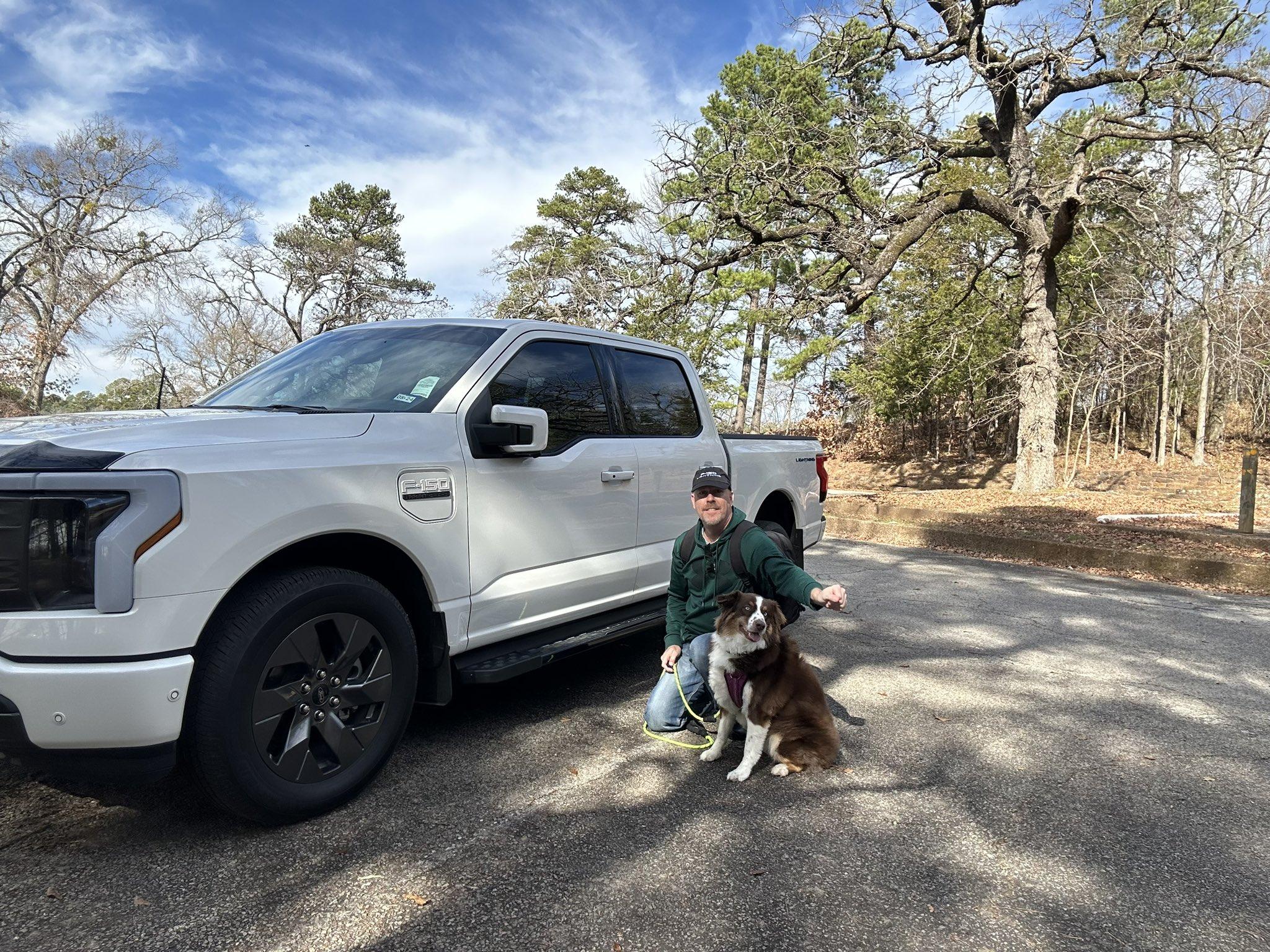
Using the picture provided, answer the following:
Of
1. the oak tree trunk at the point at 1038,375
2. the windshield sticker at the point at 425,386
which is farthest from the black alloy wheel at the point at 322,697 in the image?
the oak tree trunk at the point at 1038,375

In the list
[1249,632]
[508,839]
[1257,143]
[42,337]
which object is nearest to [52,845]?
[508,839]

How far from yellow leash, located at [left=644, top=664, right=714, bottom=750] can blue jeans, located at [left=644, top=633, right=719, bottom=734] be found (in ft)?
0.07

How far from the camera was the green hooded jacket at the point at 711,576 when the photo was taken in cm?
362

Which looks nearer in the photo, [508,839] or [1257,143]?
[508,839]

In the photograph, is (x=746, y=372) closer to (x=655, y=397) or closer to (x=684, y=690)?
(x=655, y=397)

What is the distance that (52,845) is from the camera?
2615mm

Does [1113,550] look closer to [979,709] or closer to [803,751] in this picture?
[979,709]

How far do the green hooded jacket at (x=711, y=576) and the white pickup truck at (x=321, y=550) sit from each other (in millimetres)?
404

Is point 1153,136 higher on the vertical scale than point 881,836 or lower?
higher

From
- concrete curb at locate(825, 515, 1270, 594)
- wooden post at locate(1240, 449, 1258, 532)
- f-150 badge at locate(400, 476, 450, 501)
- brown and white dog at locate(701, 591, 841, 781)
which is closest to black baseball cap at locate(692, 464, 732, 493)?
brown and white dog at locate(701, 591, 841, 781)

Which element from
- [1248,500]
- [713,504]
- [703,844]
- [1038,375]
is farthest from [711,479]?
[1038,375]

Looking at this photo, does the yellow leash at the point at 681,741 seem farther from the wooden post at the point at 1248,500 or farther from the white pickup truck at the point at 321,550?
the wooden post at the point at 1248,500

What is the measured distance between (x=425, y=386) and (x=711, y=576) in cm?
164

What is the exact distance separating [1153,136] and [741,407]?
1921 cm
